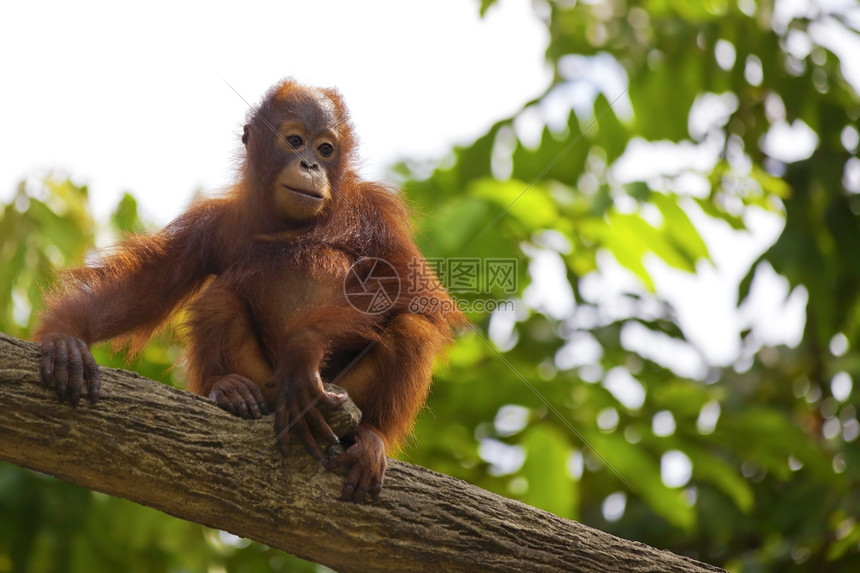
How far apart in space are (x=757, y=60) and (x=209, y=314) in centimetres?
531

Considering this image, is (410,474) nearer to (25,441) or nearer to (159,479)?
(159,479)

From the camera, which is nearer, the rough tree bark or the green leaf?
A: the rough tree bark

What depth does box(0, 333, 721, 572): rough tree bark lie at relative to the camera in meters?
3.38

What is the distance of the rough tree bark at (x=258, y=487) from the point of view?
3.38 m

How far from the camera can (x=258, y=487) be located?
138 inches
